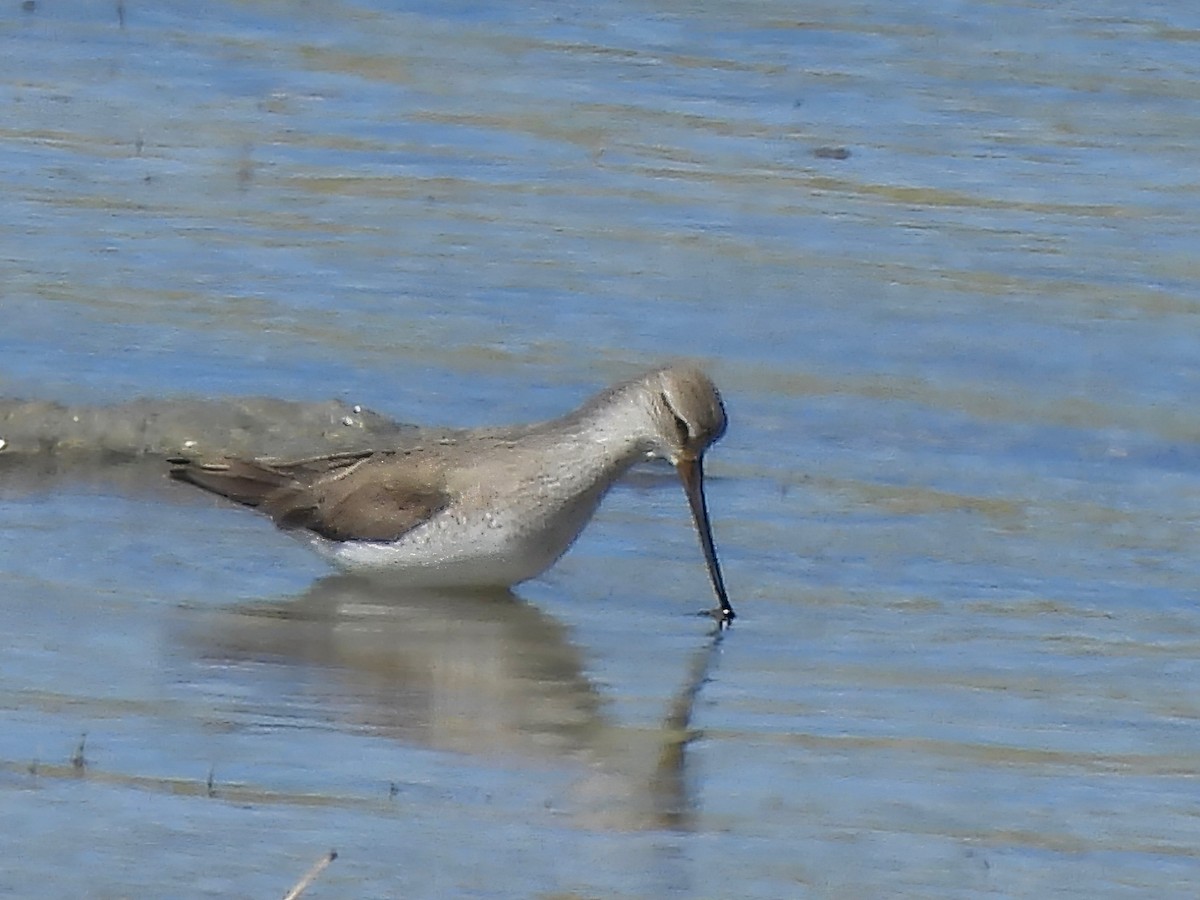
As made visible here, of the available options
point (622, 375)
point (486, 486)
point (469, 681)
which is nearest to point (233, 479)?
point (486, 486)

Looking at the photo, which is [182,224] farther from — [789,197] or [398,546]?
[398,546]

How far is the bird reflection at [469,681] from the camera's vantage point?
5938mm

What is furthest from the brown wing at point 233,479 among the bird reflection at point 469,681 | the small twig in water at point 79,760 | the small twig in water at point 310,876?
the small twig in water at point 310,876

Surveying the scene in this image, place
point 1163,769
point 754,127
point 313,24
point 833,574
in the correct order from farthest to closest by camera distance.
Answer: point 313,24, point 754,127, point 833,574, point 1163,769

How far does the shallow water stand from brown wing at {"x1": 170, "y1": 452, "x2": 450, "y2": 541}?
0.13m

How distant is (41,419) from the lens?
8.35 meters

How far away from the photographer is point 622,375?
9000mm

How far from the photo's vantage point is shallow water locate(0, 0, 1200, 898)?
5617 mm

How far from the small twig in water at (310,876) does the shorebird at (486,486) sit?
7.07 feet

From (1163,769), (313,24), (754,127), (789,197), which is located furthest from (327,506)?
(313,24)

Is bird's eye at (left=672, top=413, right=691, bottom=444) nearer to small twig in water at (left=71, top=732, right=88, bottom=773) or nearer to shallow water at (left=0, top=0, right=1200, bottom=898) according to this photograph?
shallow water at (left=0, top=0, right=1200, bottom=898)

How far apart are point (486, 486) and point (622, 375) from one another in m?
1.52

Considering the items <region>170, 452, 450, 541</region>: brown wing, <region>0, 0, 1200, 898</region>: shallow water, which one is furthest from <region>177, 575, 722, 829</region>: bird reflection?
<region>170, 452, 450, 541</region>: brown wing

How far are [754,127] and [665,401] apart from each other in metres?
4.14
